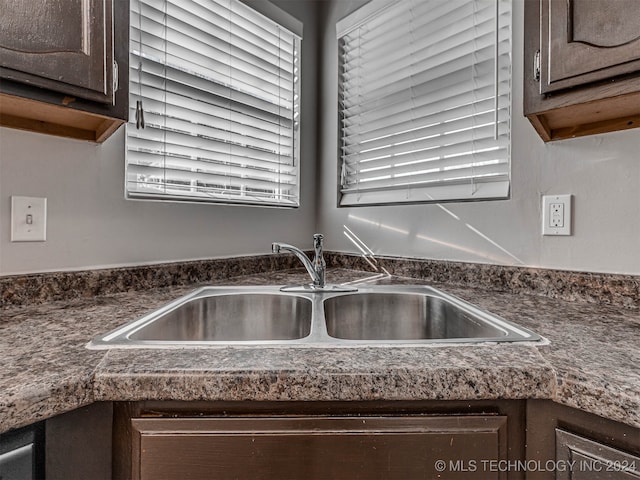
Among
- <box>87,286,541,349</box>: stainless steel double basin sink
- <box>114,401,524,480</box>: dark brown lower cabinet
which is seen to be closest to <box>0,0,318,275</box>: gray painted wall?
<box>87,286,541,349</box>: stainless steel double basin sink

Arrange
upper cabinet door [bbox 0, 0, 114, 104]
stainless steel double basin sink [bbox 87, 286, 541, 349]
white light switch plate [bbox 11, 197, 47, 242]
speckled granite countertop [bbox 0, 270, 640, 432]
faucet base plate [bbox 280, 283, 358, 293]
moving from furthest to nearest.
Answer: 1. faucet base plate [bbox 280, 283, 358, 293]
2. stainless steel double basin sink [bbox 87, 286, 541, 349]
3. white light switch plate [bbox 11, 197, 47, 242]
4. upper cabinet door [bbox 0, 0, 114, 104]
5. speckled granite countertop [bbox 0, 270, 640, 432]

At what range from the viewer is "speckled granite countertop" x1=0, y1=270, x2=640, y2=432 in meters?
0.50

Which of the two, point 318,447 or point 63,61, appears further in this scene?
point 63,61

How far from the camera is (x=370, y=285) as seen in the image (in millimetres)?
1292

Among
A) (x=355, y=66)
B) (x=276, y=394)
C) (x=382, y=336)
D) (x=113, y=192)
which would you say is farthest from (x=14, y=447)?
(x=355, y=66)

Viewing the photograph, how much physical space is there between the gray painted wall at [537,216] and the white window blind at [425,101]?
6 centimetres

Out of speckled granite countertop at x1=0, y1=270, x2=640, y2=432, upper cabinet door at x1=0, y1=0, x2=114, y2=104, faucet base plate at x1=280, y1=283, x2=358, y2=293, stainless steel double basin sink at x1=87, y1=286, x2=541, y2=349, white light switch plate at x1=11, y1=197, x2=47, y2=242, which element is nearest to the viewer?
speckled granite countertop at x1=0, y1=270, x2=640, y2=432

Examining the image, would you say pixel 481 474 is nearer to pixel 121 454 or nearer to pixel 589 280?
pixel 121 454

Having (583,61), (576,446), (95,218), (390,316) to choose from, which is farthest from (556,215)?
(95,218)

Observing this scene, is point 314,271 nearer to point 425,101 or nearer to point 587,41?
point 425,101

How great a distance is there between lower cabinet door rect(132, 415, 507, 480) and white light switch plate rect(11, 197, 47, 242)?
27.7 inches

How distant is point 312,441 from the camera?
56 centimetres

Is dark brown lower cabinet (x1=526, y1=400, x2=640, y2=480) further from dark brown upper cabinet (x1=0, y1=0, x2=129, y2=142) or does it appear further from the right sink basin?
dark brown upper cabinet (x1=0, y1=0, x2=129, y2=142)

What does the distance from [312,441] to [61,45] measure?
3.05 ft
